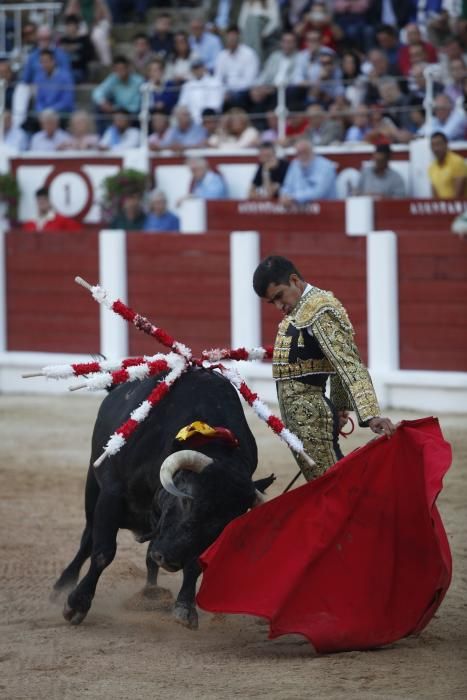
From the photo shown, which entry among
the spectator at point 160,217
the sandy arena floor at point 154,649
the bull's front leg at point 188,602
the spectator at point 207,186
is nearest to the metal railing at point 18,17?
the spectator at point 207,186

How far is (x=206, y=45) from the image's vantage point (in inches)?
475

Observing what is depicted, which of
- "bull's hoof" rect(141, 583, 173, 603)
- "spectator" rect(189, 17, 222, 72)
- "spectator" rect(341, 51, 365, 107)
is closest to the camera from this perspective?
"bull's hoof" rect(141, 583, 173, 603)

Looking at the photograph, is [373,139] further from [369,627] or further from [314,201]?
[369,627]

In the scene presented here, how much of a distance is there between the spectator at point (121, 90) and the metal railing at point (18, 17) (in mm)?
1805

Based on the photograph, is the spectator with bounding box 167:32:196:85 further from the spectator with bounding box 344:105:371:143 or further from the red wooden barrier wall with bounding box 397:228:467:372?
the red wooden barrier wall with bounding box 397:228:467:372

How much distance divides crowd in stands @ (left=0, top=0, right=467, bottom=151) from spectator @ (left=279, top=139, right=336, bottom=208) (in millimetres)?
426

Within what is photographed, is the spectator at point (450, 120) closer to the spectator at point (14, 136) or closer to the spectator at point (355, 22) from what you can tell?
the spectator at point (355, 22)

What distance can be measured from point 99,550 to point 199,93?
306 inches

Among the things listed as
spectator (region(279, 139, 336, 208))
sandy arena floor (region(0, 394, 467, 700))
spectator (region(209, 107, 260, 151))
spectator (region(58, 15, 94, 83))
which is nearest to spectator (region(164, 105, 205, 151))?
spectator (region(209, 107, 260, 151))

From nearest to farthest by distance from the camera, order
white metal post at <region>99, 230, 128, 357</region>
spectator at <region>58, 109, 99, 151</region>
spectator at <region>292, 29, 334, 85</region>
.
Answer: white metal post at <region>99, 230, 128, 357</region> < spectator at <region>292, 29, 334, 85</region> < spectator at <region>58, 109, 99, 151</region>

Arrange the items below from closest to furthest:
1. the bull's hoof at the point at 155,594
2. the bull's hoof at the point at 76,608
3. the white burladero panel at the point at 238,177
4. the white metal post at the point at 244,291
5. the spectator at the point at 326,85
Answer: the bull's hoof at the point at 76,608 → the bull's hoof at the point at 155,594 → the white metal post at the point at 244,291 → the spectator at the point at 326,85 → the white burladero panel at the point at 238,177

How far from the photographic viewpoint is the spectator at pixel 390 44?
10.8m

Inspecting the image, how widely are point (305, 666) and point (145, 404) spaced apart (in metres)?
1.01

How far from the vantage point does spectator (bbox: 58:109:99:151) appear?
478 inches
